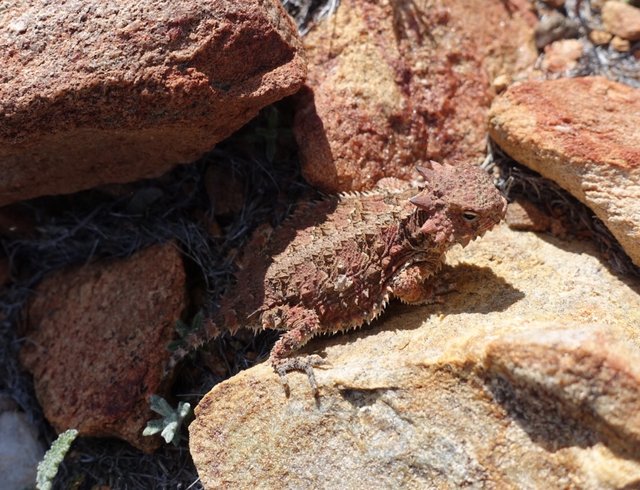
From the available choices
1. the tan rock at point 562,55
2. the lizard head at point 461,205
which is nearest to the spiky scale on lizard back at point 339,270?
the lizard head at point 461,205

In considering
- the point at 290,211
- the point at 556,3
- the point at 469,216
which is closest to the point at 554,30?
the point at 556,3

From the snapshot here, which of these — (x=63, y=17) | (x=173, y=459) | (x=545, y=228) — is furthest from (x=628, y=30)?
(x=173, y=459)

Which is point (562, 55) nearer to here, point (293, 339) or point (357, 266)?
point (357, 266)

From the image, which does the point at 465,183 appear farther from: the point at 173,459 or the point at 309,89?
the point at 173,459

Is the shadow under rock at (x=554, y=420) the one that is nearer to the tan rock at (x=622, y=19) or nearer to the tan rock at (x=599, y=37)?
the tan rock at (x=599, y=37)

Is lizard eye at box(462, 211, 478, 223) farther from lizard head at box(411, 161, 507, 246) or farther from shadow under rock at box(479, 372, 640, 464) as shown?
shadow under rock at box(479, 372, 640, 464)

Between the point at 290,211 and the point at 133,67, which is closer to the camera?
the point at 133,67
